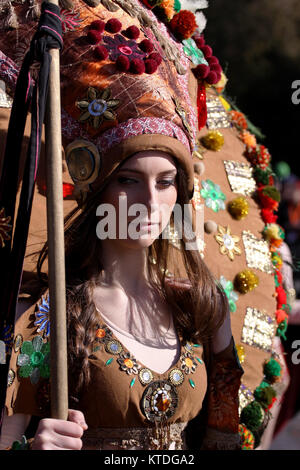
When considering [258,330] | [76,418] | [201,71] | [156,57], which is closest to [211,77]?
[201,71]

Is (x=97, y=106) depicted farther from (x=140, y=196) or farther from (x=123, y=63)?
(x=140, y=196)

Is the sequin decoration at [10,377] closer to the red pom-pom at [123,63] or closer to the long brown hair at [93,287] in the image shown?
the long brown hair at [93,287]

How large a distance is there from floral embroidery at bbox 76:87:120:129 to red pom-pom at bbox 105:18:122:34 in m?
0.24

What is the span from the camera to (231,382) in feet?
8.92

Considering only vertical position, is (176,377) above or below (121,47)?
below

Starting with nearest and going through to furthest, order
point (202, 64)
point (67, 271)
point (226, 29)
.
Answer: point (67, 271) → point (202, 64) → point (226, 29)

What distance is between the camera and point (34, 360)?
2303 millimetres

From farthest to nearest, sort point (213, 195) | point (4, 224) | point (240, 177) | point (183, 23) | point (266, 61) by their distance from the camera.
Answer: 1. point (266, 61)
2. point (240, 177)
3. point (213, 195)
4. point (183, 23)
5. point (4, 224)

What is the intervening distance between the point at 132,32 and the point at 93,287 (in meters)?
0.98

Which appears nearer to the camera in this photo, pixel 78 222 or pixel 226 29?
pixel 78 222

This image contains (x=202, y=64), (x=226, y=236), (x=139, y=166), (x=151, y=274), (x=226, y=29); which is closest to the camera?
(x=139, y=166)
